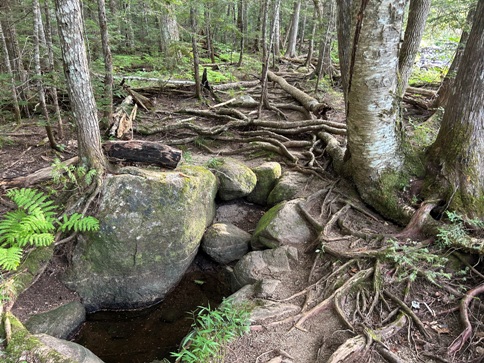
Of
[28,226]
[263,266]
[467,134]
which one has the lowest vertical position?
[263,266]

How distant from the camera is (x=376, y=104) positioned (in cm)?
464

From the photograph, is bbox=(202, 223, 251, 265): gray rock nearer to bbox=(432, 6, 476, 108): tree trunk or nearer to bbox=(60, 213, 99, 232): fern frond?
bbox=(60, 213, 99, 232): fern frond

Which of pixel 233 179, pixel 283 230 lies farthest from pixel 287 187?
pixel 283 230

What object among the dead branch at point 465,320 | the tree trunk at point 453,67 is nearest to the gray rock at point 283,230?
the dead branch at point 465,320

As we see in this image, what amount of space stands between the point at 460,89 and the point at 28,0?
34.4 ft

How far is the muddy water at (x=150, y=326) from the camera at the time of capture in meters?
4.24

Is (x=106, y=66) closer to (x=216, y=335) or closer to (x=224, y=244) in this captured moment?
(x=224, y=244)

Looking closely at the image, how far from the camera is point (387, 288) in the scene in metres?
3.75

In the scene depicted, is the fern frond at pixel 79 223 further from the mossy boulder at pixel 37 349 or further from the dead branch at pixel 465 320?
the dead branch at pixel 465 320

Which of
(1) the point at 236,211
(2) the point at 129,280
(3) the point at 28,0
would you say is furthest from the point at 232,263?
(3) the point at 28,0

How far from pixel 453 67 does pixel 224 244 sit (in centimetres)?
695

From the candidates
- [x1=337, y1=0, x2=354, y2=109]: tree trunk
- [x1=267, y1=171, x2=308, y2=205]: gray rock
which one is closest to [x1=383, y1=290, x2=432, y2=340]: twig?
[x1=267, y1=171, x2=308, y2=205]: gray rock

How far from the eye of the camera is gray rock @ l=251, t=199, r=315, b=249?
5117 mm

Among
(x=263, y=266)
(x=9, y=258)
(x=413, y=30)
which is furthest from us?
(x=413, y=30)
